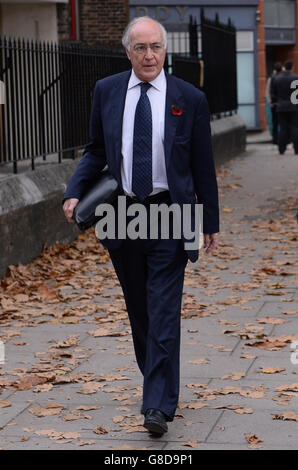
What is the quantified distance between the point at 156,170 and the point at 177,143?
17cm

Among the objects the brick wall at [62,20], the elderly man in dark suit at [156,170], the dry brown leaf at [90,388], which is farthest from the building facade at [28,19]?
the elderly man in dark suit at [156,170]

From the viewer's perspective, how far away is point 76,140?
13.7m

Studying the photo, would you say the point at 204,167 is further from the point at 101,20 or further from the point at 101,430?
the point at 101,20

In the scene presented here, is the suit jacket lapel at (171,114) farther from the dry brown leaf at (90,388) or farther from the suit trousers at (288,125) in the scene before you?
the suit trousers at (288,125)

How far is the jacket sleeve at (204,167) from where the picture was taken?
226 inches

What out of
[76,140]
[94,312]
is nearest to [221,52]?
[76,140]

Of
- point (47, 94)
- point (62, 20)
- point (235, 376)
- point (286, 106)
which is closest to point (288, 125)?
point (286, 106)

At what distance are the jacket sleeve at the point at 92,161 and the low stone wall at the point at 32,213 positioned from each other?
13.6 feet

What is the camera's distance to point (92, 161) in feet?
19.6

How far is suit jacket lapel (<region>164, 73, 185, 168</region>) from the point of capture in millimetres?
5617

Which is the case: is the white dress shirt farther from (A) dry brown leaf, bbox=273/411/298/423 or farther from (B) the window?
(B) the window

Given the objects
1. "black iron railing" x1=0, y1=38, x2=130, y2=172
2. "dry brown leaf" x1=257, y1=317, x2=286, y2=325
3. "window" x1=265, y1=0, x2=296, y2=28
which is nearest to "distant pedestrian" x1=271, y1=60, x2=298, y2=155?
"black iron railing" x1=0, y1=38, x2=130, y2=172
